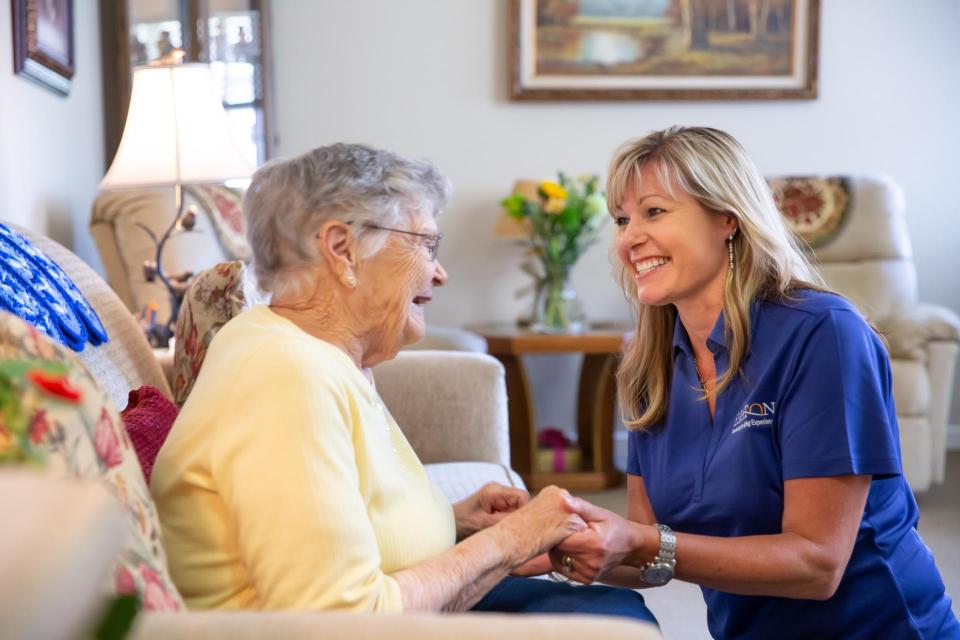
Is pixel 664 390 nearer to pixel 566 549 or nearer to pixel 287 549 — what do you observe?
pixel 566 549

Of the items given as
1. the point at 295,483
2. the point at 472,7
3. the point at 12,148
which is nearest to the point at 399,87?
the point at 472,7

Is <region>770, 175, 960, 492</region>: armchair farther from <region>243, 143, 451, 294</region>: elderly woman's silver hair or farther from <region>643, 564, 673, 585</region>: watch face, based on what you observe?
<region>243, 143, 451, 294</region>: elderly woman's silver hair

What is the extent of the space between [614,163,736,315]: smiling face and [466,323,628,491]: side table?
2.18 m

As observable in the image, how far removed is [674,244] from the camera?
159 cm

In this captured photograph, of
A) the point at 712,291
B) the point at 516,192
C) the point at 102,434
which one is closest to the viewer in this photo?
the point at 102,434

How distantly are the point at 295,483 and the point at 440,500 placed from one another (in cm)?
42

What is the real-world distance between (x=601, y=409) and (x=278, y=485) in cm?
298

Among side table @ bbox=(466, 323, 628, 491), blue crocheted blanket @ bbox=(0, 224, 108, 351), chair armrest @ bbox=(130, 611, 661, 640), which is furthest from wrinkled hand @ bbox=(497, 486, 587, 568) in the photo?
side table @ bbox=(466, 323, 628, 491)

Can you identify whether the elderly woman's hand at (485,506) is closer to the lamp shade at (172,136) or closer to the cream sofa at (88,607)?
the cream sofa at (88,607)

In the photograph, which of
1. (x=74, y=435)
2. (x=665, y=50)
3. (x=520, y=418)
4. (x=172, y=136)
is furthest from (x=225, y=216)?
(x=74, y=435)

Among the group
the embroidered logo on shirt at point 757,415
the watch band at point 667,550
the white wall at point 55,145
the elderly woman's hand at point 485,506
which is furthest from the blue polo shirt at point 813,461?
the white wall at point 55,145

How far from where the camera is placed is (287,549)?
1038 millimetres

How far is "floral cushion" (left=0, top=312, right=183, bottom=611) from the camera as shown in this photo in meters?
0.76

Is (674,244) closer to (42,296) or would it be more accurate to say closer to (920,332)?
(42,296)
